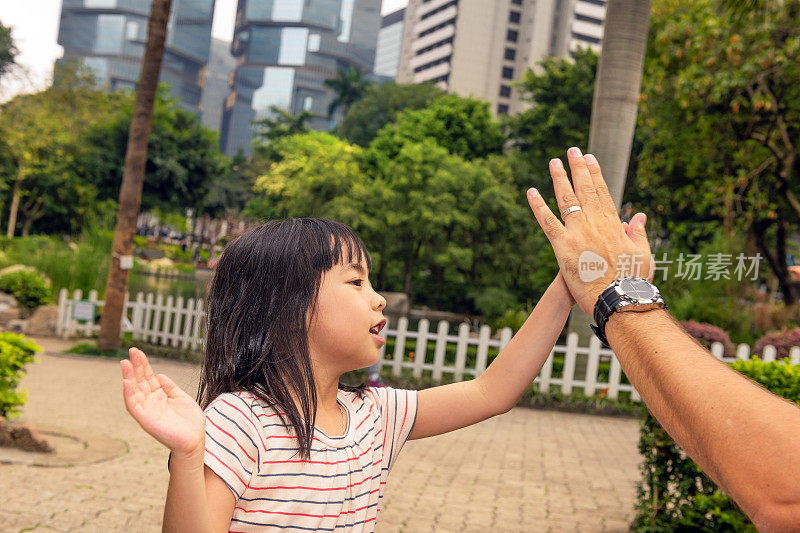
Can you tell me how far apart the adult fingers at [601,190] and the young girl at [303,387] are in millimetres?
268

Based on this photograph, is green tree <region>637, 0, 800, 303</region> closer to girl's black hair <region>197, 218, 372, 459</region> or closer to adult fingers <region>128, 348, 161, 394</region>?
girl's black hair <region>197, 218, 372, 459</region>

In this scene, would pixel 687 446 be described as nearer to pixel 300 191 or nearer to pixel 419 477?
pixel 419 477

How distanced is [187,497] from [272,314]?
419 mm

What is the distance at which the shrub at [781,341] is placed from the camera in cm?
902

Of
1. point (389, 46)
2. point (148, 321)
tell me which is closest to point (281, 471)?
point (148, 321)

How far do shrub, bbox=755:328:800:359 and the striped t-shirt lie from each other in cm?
882

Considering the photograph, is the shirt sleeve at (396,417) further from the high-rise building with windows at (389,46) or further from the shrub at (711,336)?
the high-rise building with windows at (389,46)

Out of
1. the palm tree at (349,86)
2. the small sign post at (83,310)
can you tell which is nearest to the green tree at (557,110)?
the small sign post at (83,310)

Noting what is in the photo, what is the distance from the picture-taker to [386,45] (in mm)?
145875

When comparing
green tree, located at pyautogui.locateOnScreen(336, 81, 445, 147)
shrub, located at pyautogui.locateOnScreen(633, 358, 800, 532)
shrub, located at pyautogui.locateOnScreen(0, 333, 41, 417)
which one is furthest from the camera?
green tree, located at pyautogui.locateOnScreen(336, 81, 445, 147)

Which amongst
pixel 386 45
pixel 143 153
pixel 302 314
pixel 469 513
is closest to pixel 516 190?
pixel 143 153

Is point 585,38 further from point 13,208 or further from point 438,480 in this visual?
point 438,480

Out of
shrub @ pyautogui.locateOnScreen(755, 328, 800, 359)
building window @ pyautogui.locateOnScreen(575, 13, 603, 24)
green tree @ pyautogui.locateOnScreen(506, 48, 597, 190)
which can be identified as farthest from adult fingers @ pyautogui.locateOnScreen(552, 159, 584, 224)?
building window @ pyautogui.locateOnScreen(575, 13, 603, 24)

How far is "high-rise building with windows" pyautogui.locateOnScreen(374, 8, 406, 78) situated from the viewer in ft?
457
